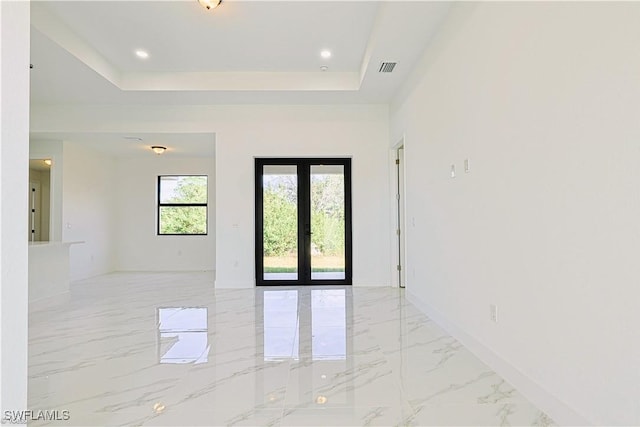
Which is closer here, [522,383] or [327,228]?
[522,383]

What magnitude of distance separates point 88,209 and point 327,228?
17.0 feet

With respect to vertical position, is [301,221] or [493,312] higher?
[301,221]

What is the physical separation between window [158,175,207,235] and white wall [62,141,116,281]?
110 centimetres

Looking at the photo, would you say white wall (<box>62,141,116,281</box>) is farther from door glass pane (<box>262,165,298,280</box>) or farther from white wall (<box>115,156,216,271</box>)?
door glass pane (<box>262,165,298,280</box>)

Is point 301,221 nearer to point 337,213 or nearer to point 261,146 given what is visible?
point 337,213

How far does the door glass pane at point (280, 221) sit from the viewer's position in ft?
20.3

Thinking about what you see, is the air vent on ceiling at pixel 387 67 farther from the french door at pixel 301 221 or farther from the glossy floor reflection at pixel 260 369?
the glossy floor reflection at pixel 260 369

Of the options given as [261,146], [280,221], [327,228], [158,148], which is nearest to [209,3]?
[261,146]

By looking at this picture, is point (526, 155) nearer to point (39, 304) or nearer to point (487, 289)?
point (487, 289)

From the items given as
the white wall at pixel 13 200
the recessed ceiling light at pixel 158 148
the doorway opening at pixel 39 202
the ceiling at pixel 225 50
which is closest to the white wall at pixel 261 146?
the ceiling at pixel 225 50

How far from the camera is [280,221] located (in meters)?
6.20

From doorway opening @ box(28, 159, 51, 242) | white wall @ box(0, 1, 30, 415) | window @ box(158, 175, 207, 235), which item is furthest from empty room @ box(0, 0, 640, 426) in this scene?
doorway opening @ box(28, 159, 51, 242)

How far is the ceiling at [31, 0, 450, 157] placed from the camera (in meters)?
3.63

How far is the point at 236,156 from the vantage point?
236 inches
